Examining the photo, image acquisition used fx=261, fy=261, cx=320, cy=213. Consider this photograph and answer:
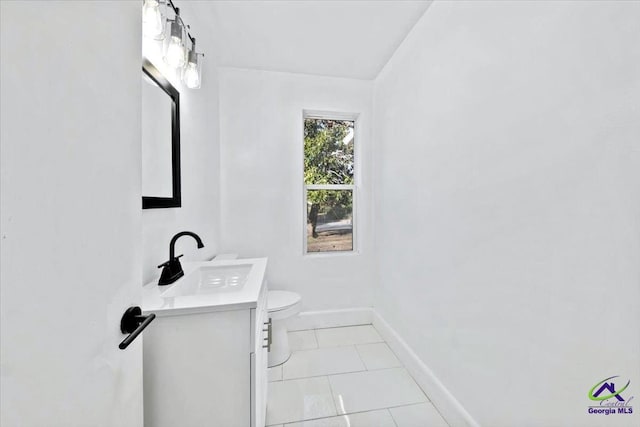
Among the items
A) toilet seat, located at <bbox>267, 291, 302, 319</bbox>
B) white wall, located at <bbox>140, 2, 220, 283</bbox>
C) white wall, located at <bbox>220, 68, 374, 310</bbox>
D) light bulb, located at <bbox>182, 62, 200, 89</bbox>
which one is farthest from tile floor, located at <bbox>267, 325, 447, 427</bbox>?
light bulb, located at <bbox>182, 62, 200, 89</bbox>

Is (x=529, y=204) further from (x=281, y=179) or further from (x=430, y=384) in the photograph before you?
(x=281, y=179)

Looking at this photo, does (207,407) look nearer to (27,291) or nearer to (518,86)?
(27,291)

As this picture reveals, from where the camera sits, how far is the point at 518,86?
107 cm

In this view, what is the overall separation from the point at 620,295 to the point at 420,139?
133cm

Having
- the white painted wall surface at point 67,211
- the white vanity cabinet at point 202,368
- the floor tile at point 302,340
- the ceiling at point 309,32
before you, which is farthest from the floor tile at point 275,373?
the ceiling at point 309,32

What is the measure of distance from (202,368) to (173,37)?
150 centimetres

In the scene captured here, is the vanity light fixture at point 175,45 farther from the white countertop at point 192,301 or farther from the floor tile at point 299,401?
the floor tile at point 299,401

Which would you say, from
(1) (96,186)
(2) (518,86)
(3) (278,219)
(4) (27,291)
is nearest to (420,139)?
(2) (518,86)

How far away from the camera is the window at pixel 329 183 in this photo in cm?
269

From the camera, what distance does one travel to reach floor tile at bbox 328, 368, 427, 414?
162 cm

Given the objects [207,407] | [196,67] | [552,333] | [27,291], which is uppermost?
[196,67]

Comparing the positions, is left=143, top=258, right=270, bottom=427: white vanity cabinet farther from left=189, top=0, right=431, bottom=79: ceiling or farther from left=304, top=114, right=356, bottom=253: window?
left=189, top=0, right=431, bottom=79: ceiling

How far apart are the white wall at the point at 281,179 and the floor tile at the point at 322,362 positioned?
49 centimetres

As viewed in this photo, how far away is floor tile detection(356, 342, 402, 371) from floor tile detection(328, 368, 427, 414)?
60 millimetres
